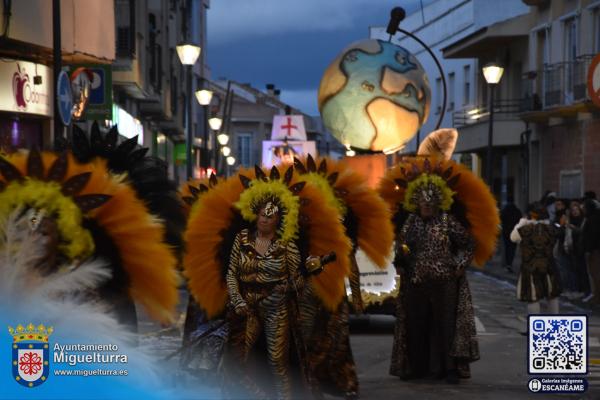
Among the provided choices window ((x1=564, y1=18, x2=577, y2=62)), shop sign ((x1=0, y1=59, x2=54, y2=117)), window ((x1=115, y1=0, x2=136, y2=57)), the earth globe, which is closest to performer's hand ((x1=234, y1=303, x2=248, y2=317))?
the earth globe

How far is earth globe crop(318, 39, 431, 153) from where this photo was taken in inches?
685

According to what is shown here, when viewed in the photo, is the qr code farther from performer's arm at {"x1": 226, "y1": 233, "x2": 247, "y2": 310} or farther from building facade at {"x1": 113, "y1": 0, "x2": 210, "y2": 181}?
building facade at {"x1": 113, "y1": 0, "x2": 210, "y2": 181}

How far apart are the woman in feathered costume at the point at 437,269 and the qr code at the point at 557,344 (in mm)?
2412

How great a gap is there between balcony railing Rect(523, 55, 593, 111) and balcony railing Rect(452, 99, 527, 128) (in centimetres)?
76

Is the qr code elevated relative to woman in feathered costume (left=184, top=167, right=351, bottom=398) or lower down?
lower down

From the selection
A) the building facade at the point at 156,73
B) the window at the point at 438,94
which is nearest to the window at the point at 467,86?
the window at the point at 438,94

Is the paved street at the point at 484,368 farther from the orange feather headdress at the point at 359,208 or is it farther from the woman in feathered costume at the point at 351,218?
the orange feather headdress at the point at 359,208

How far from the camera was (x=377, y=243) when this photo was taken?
1174 centimetres

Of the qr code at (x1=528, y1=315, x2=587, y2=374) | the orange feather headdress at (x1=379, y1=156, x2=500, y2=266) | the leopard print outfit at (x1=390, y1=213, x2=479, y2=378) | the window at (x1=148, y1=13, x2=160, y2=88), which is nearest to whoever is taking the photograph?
the qr code at (x1=528, y1=315, x2=587, y2=374)

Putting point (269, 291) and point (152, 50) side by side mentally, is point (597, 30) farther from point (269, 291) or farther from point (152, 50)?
point (269, 291)

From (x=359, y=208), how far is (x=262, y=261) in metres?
2.87

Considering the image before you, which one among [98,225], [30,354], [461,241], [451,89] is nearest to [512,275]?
[461,241]

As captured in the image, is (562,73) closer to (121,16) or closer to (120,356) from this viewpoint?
(121,16)

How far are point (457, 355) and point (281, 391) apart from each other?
2.85 meters
